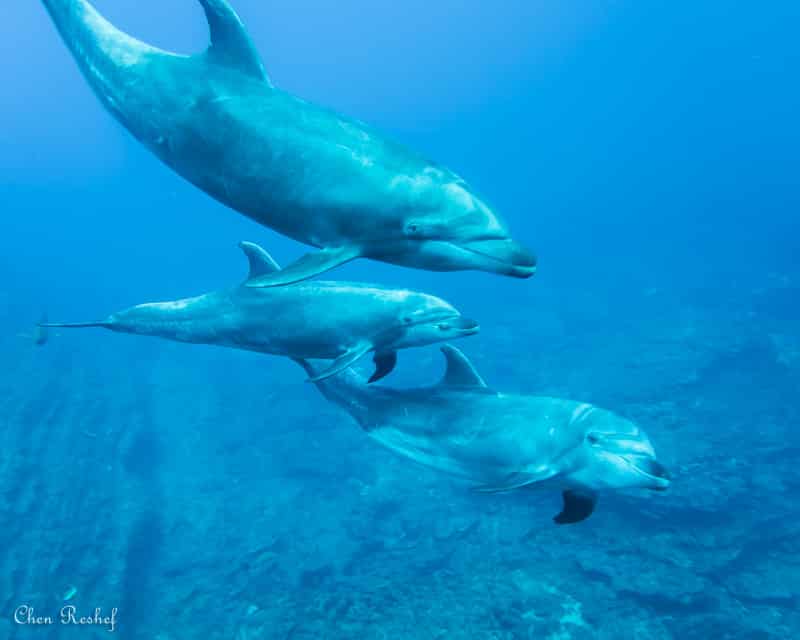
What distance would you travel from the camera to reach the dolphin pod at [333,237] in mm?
2906

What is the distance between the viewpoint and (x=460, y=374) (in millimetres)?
5391

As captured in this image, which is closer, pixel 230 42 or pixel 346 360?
pixel 230 42

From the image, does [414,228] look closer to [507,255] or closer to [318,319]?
[507,255]

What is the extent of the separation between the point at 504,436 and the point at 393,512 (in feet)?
25.1

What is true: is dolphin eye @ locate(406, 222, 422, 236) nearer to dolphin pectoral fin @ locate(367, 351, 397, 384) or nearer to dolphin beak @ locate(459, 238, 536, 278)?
dolphin beak @ locate(459, 238, 536, 278)

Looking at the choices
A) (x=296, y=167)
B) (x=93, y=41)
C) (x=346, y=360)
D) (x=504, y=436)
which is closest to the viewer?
(x=296, y=167)

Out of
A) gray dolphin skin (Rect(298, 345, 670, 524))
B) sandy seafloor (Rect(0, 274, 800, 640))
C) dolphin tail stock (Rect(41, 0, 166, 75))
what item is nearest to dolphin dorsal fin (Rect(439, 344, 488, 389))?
gray dolphin skin (Rect(298, 345, 670, 524))

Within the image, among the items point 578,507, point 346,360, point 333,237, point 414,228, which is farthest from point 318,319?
point 578,507

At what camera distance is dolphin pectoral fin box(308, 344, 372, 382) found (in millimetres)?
4156

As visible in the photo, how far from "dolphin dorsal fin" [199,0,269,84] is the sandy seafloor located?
742 centimetres

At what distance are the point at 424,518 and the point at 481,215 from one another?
955 cm

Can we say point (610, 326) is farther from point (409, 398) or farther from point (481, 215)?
point (481, 215)

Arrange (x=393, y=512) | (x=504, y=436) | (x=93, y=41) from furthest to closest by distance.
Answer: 1. (x=393, y=512)
2. (x=504, y=436)
3. (x=93, y=41)

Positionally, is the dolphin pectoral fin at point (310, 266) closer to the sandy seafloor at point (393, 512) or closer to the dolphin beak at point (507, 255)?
the dolphin beak at point (507, 255)
